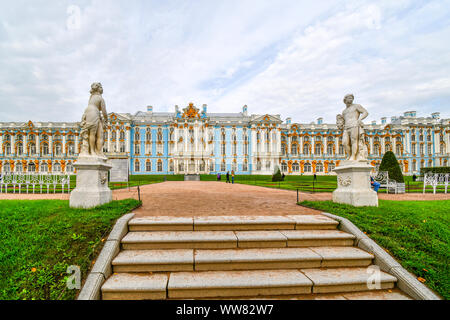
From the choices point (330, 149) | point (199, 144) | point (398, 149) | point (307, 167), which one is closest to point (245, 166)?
point (199, 144)

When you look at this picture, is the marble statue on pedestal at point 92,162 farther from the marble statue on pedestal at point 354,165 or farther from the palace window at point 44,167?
the palace window at point 44,167

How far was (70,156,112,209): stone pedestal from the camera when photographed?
16.2 ft

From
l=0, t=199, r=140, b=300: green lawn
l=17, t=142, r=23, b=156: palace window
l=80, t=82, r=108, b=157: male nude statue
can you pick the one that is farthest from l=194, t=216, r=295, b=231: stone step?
l=17, t=142, r=23, b=156: palace window

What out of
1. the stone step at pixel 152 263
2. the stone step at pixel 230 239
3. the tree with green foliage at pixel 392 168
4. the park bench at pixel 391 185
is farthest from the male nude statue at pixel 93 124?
the tree with green foliage at pixel 392 168

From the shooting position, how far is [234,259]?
3201 mm

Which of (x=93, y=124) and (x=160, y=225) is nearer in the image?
(x=160, y=225)

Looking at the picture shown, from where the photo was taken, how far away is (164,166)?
1933 inches

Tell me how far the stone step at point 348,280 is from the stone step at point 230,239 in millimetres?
598

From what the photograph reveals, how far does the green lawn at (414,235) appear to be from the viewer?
308 cm

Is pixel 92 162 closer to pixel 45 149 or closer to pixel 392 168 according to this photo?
pixel 392 168

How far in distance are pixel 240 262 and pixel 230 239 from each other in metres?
0.46
